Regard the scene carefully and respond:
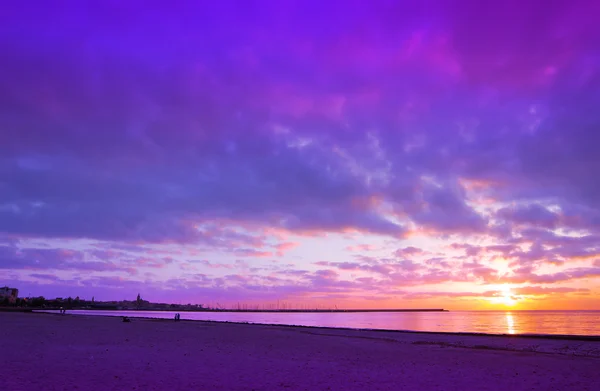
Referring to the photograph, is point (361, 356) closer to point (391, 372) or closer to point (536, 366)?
point (391, 372)

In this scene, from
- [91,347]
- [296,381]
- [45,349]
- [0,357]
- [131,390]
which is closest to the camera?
[131,390]

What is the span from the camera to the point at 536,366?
975 inches

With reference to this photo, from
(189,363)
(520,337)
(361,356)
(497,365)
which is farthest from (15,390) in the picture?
(520,337)

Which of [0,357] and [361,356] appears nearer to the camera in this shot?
[0,357]

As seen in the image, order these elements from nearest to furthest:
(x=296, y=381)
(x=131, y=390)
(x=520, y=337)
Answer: (x=131, y=390)
(x=296, y=381)
(x=520, y=337)

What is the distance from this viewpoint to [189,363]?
21.3 m

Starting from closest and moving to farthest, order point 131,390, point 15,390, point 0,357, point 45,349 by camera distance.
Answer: point 15,390 < point 131,390 < point 0,357 < point 45,349

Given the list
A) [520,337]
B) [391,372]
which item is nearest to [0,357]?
[391,372]

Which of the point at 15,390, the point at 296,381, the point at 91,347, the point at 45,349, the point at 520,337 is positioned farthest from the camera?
the point at 520,337

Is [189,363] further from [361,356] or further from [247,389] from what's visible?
[361,356]

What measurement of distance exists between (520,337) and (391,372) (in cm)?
4046

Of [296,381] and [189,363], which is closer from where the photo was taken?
[296,381]

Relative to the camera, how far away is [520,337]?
52812 mm

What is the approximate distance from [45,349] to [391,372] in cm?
1987
